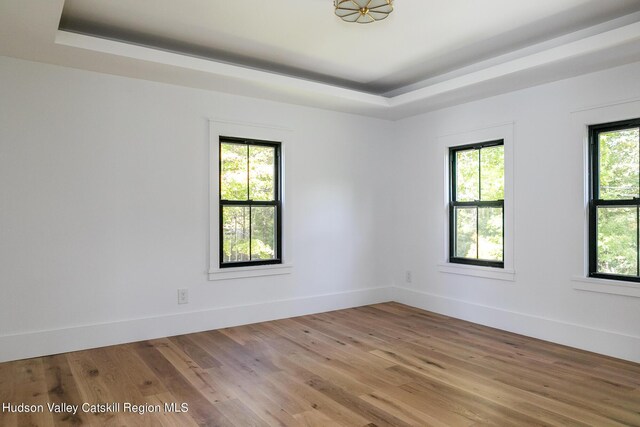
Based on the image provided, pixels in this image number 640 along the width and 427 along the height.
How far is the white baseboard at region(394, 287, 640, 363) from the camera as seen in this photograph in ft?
11.9

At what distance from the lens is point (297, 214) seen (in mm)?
5039

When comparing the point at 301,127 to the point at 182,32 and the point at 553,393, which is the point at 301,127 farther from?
the point at 553,393

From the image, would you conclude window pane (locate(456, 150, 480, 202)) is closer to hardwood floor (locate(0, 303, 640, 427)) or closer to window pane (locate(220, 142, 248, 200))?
hardwood floor (locate(0, 303, 640, 427))

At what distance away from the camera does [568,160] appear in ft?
13.1

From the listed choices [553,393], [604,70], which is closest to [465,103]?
[604,70]

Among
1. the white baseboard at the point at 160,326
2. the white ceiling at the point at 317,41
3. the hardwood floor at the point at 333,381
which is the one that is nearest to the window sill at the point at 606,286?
the hardwood floor at the point at 333,381

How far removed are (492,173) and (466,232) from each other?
2.42 ft

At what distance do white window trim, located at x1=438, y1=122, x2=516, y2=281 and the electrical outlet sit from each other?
9.56 ft

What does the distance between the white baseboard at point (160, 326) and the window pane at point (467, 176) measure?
5.69 feet

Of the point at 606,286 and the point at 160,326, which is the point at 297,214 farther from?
the point at 606,286

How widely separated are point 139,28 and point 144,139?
3.24 feet

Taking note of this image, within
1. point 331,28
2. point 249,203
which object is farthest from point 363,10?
point 249,203

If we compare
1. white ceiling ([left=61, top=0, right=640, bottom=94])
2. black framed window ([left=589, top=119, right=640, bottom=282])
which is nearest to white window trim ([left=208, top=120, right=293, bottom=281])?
white ceiling ([left=61, top=0, right=640, bottom=94])

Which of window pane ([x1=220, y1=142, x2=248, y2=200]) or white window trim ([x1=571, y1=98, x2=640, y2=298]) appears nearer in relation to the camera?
white window trim ([x1=571, y1=98, x2=640, y2=298])
